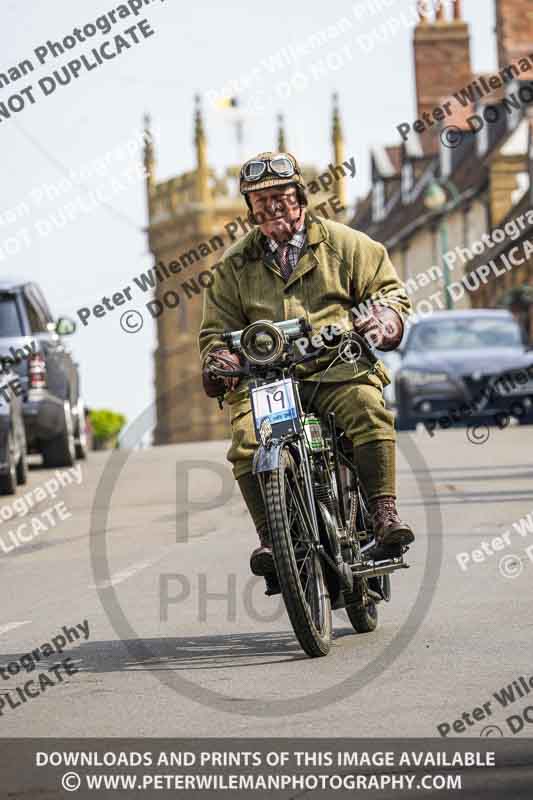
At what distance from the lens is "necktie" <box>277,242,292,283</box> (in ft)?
25.2

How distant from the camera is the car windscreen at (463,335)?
28703 mm

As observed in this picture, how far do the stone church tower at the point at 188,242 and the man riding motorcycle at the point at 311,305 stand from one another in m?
101

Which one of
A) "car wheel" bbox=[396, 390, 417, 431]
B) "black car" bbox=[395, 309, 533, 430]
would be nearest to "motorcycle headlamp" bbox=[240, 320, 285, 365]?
"black car" bbox=[395, 309, 533, 430]

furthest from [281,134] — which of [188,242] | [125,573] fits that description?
[125,573]

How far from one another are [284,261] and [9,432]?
10.7 metres

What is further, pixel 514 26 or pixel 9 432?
pixel 514 26

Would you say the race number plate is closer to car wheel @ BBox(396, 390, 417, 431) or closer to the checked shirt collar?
the checked shirt collar

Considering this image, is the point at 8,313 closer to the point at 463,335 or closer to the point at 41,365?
the point at 41,365

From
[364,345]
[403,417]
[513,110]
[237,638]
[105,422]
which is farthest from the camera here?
[105,422]

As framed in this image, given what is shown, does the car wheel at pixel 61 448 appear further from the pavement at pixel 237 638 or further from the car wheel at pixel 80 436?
the pavement at pixel 237 638

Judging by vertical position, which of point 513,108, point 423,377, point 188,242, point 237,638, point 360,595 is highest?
point 188,242

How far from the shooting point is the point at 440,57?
79312mm

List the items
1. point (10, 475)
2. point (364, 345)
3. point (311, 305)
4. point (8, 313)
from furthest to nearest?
point (8, 313) → point (10, 475) → point (311, 305) → point (364, 345)

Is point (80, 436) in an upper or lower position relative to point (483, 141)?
lower
